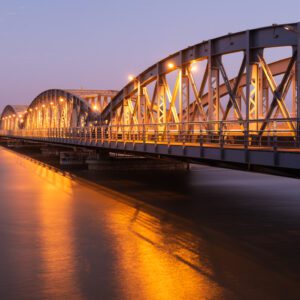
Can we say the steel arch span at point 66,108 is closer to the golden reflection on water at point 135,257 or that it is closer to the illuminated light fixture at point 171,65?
the illuminated light fixture at point 171,65

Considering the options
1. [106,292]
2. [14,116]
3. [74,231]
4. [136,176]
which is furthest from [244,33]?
[14,116]

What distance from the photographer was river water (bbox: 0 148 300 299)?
525 inches

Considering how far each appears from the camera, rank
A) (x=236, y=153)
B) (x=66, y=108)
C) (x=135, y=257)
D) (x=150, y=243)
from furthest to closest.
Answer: (x=66, y=108), (x=236, y=153), (x=150, y=243), (x=135, y=257)

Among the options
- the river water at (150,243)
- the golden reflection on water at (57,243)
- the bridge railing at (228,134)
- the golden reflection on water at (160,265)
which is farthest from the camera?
the bridge railing at (228,134)

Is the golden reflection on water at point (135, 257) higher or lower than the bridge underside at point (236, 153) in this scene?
lower

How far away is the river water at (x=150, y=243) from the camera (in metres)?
13.3

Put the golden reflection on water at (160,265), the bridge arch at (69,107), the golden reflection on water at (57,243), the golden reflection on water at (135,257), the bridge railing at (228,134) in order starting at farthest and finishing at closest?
the bridge arch at (69,107) → the bridge railing at (228,134) → the golden reflection on water at (57,243) → the golden reflection on water at (135,257) → the golden reflection on water at (160,265)

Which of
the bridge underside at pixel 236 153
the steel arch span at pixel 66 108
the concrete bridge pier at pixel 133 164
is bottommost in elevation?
the concrete bridge pier at pixel 133 164

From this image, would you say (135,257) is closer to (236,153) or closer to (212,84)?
(236,153)

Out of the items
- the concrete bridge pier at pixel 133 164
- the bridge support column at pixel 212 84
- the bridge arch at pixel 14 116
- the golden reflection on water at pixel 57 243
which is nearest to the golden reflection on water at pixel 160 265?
the golden reflection on water at pixel 57 243

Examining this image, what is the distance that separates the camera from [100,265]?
15203mm

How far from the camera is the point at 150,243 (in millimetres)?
17953

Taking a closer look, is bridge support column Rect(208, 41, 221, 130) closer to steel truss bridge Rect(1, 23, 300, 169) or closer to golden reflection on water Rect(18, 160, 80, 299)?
steel truss bridge Rect(1, 23, 300, 169)

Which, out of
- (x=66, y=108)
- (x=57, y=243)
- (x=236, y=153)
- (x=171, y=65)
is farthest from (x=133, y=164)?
(x=66, y=108)
